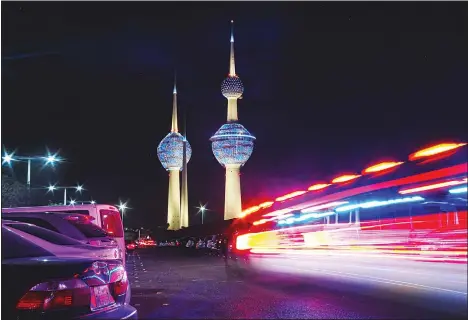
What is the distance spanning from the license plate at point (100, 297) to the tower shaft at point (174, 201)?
14994 centimetres

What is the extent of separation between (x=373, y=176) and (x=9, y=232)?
724cm

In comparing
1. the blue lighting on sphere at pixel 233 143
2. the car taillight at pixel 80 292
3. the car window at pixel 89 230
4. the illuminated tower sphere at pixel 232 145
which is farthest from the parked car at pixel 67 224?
the blue lighting on sphere at pixel 233 143

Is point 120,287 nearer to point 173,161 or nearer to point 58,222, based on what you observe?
point 58,222

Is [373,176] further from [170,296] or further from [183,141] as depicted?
[183,141]

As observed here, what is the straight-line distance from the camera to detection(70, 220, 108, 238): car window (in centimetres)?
858

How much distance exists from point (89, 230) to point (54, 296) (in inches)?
180

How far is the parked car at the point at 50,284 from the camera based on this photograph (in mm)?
4223

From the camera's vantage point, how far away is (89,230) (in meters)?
8.77

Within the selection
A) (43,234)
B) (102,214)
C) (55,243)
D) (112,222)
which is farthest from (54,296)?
(112,222)

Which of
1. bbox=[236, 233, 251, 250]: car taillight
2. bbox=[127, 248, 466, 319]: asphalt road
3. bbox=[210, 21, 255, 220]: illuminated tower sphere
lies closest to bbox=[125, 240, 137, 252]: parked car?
bbox=[236, 233, 251, 250]: car taillight

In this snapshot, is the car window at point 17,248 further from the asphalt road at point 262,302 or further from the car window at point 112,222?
the car window at point 112,222

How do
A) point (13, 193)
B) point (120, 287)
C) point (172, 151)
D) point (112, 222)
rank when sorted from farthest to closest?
point (172, 151), point (13, 193), point (112, 222), point (120, 287)

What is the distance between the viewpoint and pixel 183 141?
511 ft

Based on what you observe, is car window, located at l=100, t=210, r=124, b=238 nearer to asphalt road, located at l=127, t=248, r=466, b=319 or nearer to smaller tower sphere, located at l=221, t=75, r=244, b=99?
asphalt road, located at l=127, t=248, r=466, b=319
